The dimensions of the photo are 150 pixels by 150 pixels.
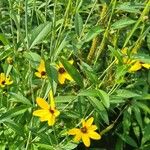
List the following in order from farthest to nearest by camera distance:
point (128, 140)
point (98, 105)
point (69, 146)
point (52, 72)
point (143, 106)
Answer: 1. point (128, 140)
2. point (143, 106)
3. point (69, 146)
4. point (98, 105)
5. point (52, 72)

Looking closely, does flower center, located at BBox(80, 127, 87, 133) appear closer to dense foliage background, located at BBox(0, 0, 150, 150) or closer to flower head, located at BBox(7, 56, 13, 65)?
dense foliage background, located at BBox(0, 0, 150, 150)

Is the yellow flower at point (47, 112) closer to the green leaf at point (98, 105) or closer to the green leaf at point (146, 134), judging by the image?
the green leaf at point (98, 105)

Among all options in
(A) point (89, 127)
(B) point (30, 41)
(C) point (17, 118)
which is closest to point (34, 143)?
(C) point (17, 118)

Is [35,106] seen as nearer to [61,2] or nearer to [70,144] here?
[70,144]

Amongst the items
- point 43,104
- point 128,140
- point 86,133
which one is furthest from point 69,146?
point 128,140

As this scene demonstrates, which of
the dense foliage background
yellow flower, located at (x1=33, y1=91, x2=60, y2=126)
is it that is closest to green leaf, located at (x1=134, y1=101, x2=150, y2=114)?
the dense foliage background

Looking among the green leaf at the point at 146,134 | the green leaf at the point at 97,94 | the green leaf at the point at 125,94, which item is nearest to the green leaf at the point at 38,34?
the green leaf at the point at 97,94

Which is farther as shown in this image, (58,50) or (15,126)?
(15,126)

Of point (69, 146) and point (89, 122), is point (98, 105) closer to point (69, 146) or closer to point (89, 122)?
point (89, 122)
